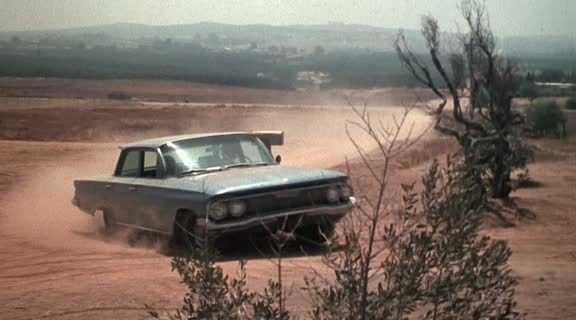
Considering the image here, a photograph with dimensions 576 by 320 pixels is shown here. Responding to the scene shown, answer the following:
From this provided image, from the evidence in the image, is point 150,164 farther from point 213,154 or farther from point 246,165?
point 246,165

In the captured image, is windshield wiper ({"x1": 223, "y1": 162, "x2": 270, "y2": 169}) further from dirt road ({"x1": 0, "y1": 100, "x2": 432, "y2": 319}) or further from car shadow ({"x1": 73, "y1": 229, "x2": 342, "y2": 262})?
dirt road ({"x1": 0, "y1": 100, "x2": 432, "y2": 319})

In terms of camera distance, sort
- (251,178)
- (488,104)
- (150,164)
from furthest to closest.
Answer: (488,104) < (150,164) < (251,178)

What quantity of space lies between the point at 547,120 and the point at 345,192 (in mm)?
24932

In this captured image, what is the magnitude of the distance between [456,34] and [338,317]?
14824 millimetres

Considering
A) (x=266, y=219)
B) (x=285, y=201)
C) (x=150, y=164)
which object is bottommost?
(x=266, y=219)

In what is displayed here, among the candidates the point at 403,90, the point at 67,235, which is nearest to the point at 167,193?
the point at 67,235

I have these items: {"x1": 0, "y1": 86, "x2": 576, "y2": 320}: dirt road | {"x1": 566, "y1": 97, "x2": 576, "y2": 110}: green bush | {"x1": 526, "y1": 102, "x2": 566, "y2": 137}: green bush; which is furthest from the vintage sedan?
{"x1": 566, "y1": 97, "x2": 576, "y2": 110}: green bush

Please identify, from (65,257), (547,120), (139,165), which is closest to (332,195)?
(139,165)

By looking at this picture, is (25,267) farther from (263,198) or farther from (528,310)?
(528,310)

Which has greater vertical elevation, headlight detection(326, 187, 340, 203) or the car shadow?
headlight detection(326, 187, 340, 203)

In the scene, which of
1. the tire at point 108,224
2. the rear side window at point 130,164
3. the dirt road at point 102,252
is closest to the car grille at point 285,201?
the dirt road at point 102,252

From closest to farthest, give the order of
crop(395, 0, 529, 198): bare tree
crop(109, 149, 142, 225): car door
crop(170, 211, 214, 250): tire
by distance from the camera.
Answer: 1. crop(170, 211, 214, 250): tire
2. crop(109, 149, 142, 225): car door
3. crop(395, 0, 529, 198): bare tree

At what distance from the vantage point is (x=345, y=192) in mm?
9742

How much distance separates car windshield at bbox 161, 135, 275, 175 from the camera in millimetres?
10281
